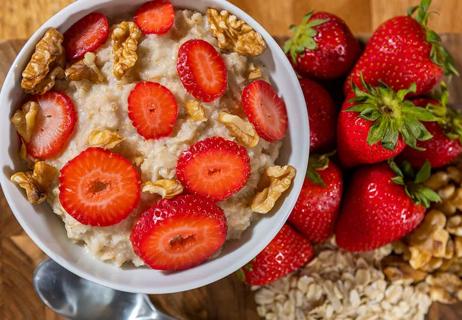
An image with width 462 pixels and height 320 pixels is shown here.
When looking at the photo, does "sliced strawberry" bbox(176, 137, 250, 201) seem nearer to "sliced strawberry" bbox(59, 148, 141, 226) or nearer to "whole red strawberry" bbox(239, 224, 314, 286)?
"sliced strawberry" bbox(59, 148, 141, 226)

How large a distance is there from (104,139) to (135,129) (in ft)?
0.19

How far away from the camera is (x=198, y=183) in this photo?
94 centimetres

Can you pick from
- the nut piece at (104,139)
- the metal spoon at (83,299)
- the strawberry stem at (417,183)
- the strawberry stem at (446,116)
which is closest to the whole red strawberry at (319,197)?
the strawberry stem at (417,183)

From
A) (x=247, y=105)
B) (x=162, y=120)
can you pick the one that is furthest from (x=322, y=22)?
(x=162, y=120)

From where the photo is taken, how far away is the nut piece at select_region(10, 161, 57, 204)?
36.1 inches

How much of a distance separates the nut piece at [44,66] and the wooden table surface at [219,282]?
308mm

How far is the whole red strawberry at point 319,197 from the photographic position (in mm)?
1205

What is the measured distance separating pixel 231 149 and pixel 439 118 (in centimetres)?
45

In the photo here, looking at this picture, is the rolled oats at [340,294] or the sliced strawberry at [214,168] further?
the rolled oats at [340,294]

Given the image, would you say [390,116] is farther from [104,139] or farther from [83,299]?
[83,299]

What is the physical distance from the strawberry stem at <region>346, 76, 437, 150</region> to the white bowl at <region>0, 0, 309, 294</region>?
14 centimetres

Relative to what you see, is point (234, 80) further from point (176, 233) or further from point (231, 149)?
point (176, 233)

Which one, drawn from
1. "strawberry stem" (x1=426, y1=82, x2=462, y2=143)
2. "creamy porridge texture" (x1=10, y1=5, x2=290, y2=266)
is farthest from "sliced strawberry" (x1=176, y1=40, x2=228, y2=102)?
"strawberry stem" (x1=426, y1=82, x2=462, y2=143)

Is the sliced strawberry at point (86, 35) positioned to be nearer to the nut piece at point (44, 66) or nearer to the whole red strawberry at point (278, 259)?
the nut piece at point (44, 66)
